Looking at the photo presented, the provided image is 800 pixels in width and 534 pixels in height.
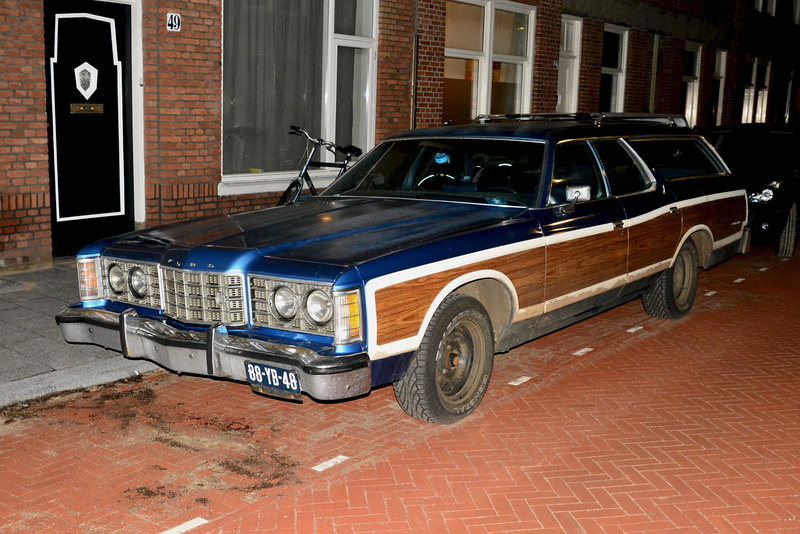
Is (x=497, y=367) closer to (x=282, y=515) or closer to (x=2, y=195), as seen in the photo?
(x=282, y=515)

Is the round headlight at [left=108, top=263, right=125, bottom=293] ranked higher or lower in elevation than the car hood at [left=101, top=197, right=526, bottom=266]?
lower

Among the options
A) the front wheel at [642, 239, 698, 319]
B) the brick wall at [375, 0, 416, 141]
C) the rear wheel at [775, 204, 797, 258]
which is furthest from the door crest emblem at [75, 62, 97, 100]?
the rear wheel at [775, 204, 797, 258]

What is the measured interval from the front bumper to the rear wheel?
30.8 ft

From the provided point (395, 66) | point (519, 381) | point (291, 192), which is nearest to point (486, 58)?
point (395, 66)

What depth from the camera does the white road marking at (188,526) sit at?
4.21 m

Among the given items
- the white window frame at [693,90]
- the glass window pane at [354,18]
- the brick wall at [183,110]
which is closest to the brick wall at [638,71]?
the white window frame at [693,90]

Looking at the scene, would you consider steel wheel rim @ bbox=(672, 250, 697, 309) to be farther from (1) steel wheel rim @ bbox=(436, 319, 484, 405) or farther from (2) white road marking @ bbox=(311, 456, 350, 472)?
(2) white road marking @ bbox=(311, 456, 350, 472)

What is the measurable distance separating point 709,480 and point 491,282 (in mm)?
1828

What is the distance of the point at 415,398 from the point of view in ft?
17.8

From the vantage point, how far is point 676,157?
340 inches

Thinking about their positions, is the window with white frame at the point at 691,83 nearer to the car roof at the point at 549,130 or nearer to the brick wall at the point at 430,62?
the brick wall at the point at 430,62

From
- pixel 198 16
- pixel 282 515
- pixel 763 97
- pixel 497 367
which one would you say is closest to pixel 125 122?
pixel 198 16

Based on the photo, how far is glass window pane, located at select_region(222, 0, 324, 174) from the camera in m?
11.5

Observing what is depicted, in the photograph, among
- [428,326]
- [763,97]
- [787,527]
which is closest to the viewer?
[787,527]
